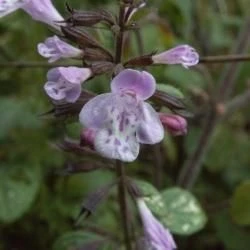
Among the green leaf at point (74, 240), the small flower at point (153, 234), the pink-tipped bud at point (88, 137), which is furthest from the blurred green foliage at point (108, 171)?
the pink-tipped bud at point (88, 137)

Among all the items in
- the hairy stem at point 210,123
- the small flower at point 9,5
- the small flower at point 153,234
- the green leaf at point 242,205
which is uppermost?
the small flower at point 9,5

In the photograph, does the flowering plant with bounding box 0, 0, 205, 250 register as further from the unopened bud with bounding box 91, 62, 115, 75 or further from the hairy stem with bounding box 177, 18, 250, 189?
the hairy stem with bounding box 177, 18, 250, 189

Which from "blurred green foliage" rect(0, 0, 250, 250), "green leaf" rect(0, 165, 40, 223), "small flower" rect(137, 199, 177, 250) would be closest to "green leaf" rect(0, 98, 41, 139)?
"blurred green foliage" rect(0, 0, 250, 250)

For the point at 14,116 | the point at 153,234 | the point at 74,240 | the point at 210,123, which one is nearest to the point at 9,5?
the point at 153,234

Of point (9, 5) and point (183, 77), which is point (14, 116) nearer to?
point (183, 77)

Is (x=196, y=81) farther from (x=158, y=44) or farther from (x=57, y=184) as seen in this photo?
(x=57, y=184)

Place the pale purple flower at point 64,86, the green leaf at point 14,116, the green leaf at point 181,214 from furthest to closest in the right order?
1. the green leaf at point 14,116
2. the green leaf at point 181,214
3. the pale purple flower at point 64,86

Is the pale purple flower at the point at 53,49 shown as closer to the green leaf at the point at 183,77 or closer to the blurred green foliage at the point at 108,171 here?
the blurred green foliage at the point at 108,171
